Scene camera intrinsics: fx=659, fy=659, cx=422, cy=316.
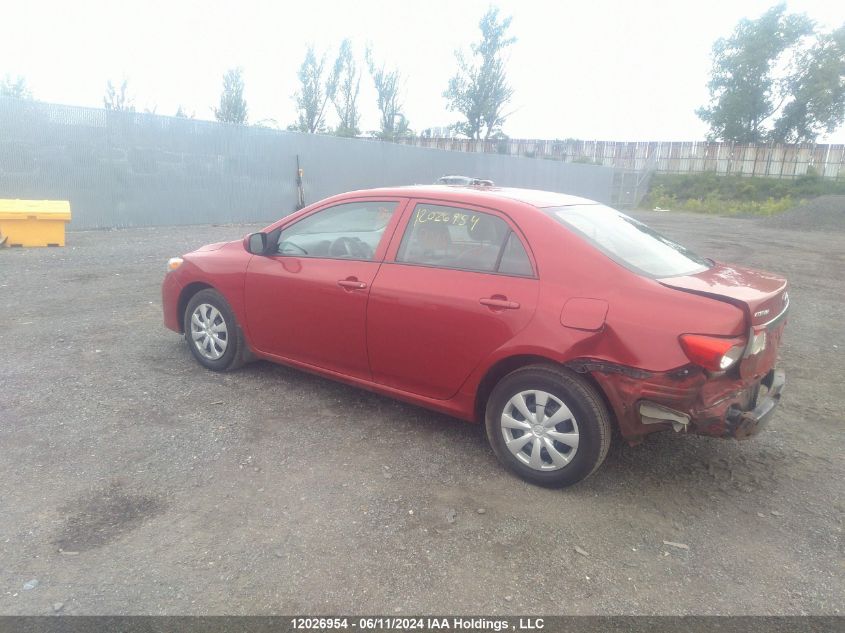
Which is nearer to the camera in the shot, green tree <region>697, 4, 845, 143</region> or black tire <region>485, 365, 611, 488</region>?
black tire <region>485, 365, 611, 488</region>

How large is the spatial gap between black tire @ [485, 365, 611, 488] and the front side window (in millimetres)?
1346

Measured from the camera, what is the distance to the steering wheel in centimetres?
437

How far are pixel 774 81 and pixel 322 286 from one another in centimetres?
5185

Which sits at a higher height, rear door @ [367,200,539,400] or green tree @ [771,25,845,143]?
green tree @ [771,25,845,143]

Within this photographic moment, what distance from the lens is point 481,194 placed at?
13.6 feet

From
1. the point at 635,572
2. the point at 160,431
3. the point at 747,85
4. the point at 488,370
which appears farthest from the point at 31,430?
the point at 747,85

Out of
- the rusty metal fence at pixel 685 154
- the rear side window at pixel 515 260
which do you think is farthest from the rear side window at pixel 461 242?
the rusty metal fence at pixel 685 154

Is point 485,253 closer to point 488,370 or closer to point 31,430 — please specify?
point 488,370

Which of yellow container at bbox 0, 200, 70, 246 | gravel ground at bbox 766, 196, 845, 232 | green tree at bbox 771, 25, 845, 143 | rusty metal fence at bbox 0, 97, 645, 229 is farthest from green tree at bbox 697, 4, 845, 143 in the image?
yellow container at bbox 0, 200, 70, 246

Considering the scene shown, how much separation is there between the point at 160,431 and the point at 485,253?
231cm

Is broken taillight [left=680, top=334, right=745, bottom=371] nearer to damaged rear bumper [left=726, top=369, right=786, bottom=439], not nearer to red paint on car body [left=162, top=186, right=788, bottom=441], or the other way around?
red paint on car body [left=162, top=186, right=788, bottom=441]

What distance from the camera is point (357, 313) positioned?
424 centimetres

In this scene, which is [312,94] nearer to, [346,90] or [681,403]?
[346,90]

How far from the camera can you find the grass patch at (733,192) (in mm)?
38000
